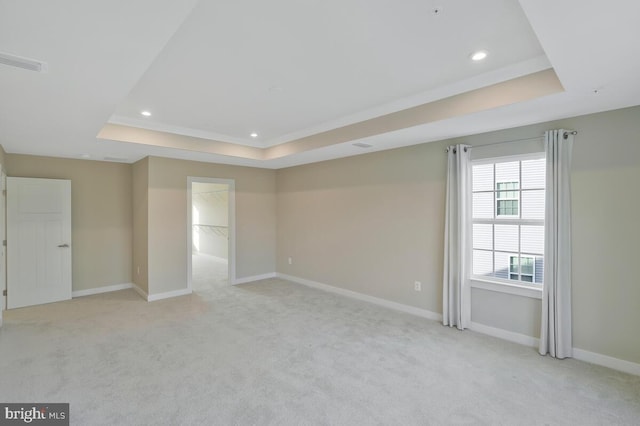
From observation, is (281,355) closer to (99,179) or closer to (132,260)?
(132,260)

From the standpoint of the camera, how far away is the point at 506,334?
3.52 meters

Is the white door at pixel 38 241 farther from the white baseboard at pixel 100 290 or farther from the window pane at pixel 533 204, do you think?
the window pane at pixel 533 204

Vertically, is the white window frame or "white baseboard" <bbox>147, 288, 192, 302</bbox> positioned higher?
the white window frame

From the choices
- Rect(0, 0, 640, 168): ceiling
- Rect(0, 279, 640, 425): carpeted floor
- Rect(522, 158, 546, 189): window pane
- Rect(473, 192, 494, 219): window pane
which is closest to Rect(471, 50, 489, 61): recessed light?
Rect(0, 0, 640, 168): ceiling

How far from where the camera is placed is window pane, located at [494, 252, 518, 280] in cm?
362

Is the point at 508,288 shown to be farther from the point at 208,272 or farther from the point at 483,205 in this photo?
the point at 208,272

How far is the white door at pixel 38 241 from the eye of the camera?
4.65 meters

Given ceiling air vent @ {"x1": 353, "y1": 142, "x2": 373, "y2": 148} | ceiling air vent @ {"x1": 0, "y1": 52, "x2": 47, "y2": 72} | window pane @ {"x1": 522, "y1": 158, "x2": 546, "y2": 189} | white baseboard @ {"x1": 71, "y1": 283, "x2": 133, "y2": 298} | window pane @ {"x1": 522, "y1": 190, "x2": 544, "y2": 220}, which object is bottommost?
white baseboard @ {"x1": 71, "y1": 283, "x2": 133, "y2": 298}

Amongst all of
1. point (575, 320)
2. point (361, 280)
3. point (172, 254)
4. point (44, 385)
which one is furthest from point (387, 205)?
point (44, 385)

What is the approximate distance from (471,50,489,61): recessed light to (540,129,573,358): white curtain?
135 centimetres

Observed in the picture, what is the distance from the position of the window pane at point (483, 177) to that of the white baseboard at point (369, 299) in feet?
5.80

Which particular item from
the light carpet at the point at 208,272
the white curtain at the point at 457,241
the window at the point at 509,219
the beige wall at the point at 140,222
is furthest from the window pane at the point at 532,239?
the beige wall at the point at 140,222

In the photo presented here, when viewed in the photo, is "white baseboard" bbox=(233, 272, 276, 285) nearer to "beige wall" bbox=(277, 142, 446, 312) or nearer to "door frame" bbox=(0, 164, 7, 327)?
"beige wall" bbox=(277, 142, 446, 312)

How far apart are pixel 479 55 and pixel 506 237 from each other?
2.19m
